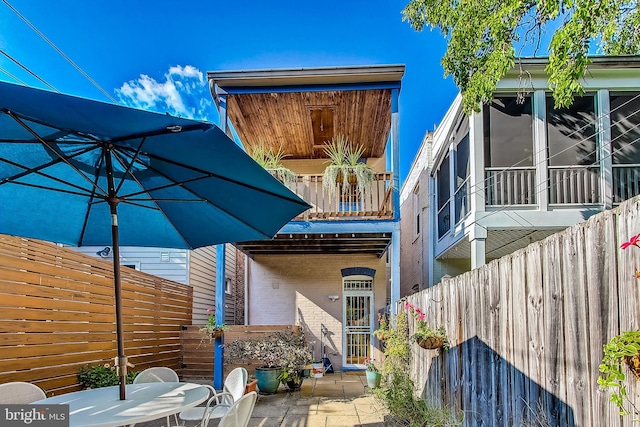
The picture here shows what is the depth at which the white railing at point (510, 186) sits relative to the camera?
789 centimetres

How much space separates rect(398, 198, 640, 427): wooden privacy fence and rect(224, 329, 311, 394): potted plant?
399 cm

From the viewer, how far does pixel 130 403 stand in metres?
2.86

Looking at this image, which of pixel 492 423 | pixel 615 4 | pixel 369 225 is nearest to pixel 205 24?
pixel 369 225

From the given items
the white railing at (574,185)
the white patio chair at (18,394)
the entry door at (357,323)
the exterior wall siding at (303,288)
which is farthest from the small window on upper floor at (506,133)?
the white patio chair at (18,394)

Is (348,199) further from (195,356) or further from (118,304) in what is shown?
(118,304)

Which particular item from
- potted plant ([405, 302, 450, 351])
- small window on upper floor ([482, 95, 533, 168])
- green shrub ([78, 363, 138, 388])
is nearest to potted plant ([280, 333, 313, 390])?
green shrub ([78, 363, 138, 388])

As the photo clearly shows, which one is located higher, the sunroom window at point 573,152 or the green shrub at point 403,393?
the sunroom window at point 573,152

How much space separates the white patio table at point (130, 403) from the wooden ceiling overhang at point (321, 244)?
510cm

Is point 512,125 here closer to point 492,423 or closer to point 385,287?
point 385,287

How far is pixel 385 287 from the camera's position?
10.5 meters

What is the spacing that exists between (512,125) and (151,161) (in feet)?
22.6

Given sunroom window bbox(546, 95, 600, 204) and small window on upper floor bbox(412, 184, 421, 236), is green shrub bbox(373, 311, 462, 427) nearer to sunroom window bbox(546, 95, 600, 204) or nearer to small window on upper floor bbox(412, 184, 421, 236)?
sunroom window bbox(546, 95, 600, 204)

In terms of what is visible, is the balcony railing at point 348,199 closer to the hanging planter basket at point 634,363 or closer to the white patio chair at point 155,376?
the white patio chair at point 155,376

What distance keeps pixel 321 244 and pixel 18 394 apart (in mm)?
6659
